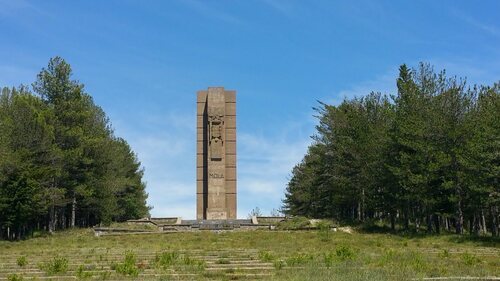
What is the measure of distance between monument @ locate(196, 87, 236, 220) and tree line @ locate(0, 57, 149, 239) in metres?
6.79

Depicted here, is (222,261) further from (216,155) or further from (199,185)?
(199,185)

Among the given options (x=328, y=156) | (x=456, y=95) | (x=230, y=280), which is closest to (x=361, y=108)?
(x=328, y=156)

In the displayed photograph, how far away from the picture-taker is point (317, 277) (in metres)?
13.2

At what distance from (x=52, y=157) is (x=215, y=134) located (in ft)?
50.7

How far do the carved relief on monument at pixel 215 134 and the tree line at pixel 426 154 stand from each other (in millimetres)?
10403

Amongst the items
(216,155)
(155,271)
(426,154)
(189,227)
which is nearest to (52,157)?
(189,227)

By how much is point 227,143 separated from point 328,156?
888 cm

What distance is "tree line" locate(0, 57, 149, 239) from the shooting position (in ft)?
123

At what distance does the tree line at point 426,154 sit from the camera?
33.4 m

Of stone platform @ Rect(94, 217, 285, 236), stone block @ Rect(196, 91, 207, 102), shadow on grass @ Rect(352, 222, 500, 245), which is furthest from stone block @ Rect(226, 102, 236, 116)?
shadow on grass @ Rect(352, 222, 500, 245)

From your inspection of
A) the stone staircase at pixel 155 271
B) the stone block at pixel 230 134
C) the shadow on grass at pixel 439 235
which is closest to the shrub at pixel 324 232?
the shadow on grass at pixel 439 235

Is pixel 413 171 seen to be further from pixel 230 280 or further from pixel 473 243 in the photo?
pixel 230 280

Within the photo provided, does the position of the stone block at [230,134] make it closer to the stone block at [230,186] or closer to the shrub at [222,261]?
the stone block at [230,186]

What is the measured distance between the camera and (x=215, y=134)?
5250cm
